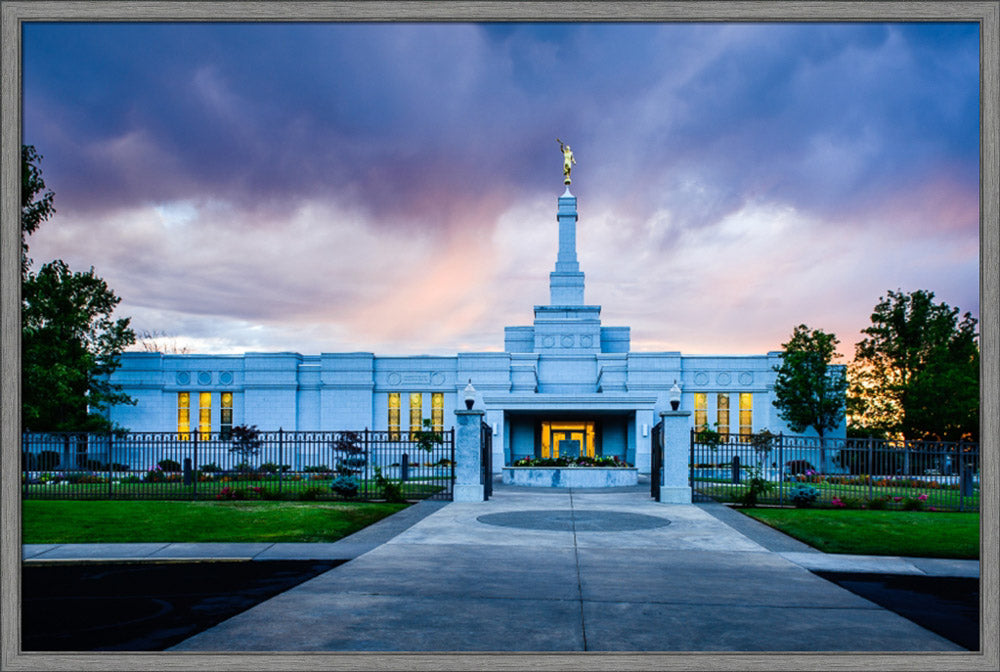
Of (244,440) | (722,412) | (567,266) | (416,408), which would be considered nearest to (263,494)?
(244,440)

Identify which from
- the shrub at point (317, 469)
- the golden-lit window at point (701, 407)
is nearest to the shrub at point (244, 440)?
the shrub at point (317, 469)

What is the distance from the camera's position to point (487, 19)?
18.2 ft

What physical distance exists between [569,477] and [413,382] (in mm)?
24464

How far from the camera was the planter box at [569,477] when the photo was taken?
31219 mm

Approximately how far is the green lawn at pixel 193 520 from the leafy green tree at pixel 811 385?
3642cm

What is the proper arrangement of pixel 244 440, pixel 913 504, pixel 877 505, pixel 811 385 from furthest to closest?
pixel 811 385
pixel 244 440
pixel 913 504
pixel 877 505

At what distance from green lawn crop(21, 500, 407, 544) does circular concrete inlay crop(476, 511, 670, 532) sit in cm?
306

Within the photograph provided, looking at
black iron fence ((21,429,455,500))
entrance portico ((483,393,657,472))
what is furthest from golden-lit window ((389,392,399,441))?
entrance portico ((483,393,657,472))

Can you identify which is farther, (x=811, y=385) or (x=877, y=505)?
(x=811, y=385)

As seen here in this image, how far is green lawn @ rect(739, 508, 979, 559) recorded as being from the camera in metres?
13.8

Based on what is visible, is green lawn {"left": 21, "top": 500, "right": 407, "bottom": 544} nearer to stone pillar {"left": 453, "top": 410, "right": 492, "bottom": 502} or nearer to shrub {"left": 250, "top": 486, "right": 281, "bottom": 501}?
shrub {"left": 250, "top": 486, "right": 281, "bottom": 501}

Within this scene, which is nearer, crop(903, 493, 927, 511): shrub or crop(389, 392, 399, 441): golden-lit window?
crop(903, 493, 927, 511): shrub

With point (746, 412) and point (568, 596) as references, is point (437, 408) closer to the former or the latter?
point (746, 412)

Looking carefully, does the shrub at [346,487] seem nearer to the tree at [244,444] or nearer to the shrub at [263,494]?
the shrub at [263,494]
